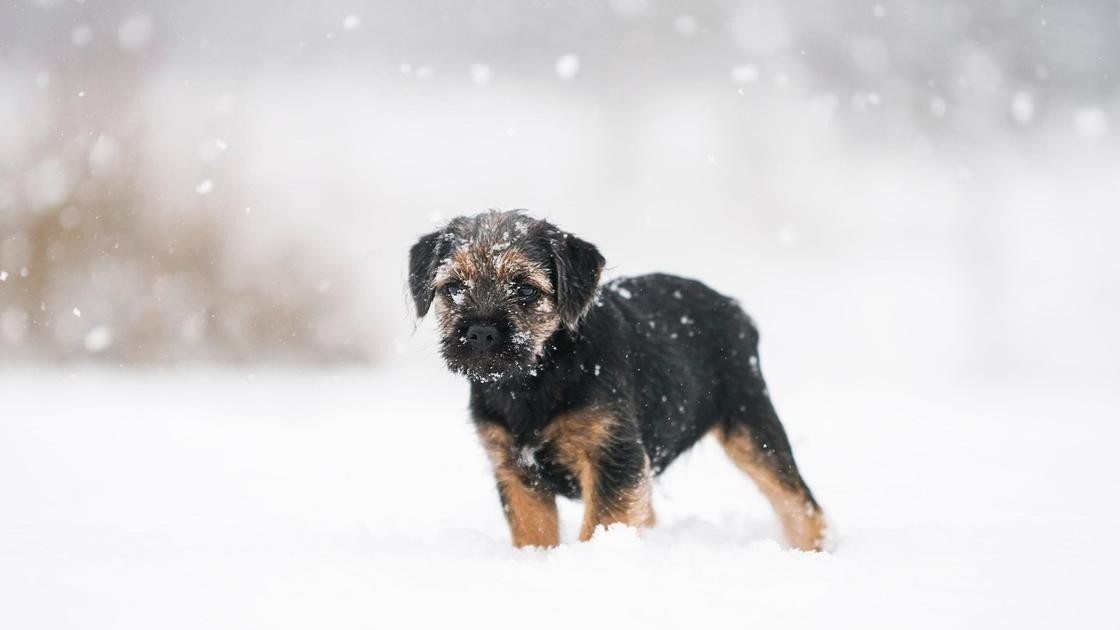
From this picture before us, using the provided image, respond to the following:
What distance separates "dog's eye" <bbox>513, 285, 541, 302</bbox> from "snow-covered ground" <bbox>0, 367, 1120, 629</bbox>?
1030mm

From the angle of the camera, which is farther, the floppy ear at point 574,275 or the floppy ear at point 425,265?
the floppy ear at point 425,265

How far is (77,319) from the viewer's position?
52.9 ft

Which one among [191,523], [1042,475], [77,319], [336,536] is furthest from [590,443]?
[77,319]

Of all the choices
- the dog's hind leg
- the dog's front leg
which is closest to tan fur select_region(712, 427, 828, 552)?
the dog's hind leg

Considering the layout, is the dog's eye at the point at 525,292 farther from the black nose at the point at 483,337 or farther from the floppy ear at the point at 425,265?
the floppy ear at the point at 425,265

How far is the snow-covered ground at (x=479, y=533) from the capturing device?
10.7 feet

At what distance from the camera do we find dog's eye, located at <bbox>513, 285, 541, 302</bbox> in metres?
4.54

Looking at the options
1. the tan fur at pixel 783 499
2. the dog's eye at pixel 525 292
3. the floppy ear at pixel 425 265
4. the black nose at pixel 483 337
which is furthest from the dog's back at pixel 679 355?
the floppy ear at pixel 425 265

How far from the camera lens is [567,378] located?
14.4ft

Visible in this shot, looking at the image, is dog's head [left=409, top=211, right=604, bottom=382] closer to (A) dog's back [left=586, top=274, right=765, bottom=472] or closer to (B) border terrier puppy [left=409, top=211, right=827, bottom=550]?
(B) border terrier puppy [left=409, top=211, right=827, bottom=550]

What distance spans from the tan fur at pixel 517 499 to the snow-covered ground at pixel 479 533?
16 cm

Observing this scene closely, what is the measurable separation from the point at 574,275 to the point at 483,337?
0.64 metres

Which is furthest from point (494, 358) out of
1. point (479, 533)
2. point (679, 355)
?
point (679, 355)

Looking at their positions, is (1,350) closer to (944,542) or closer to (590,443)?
(590,443)
